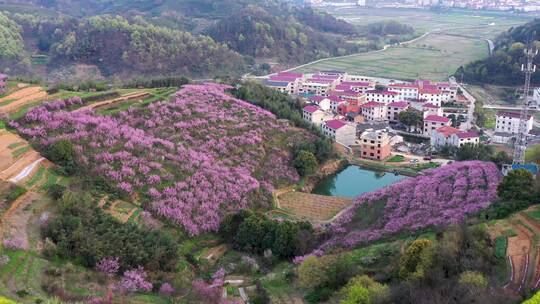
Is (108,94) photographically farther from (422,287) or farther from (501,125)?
(501,125)

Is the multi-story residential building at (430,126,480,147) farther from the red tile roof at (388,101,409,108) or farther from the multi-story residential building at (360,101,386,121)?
the multi-story residential building at (360,101,386,121)

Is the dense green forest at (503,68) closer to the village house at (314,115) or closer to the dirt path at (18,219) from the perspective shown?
the village house at (314,115)

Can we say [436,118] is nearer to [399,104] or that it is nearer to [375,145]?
[399,104]

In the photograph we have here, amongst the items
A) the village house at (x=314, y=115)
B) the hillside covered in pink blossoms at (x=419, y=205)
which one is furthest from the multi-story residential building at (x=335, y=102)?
the hillside covered in pink blossoms at (x=419, y=205)

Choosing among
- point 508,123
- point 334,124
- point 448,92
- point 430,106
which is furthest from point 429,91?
point 334,124

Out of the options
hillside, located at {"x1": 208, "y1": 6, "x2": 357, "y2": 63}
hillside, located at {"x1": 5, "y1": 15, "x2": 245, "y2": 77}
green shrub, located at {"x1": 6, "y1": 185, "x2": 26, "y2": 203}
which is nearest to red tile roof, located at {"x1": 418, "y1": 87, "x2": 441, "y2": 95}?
hillside, located at {"x1": 5, "y1": 15, "x2": 245, "y2": 77}

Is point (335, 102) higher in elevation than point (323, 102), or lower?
lower

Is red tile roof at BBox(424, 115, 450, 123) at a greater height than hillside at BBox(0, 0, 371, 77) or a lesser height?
lesser
